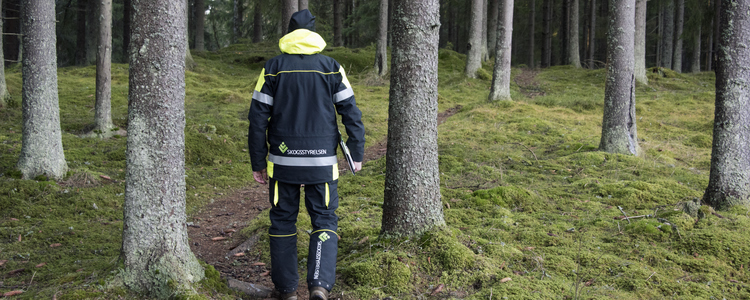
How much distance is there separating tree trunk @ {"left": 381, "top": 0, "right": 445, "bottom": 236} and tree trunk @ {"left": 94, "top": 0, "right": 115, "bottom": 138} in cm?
675

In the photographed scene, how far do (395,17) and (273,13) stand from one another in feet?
A: 57.8

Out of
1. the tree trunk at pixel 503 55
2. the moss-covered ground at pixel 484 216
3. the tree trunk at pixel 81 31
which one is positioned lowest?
the moss-covered ground at pixel 484 216

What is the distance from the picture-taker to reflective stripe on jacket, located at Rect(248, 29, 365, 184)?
330cm

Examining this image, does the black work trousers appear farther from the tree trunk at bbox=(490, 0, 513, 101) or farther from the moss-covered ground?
the tree trunk at bbox=(490, 0, 513, 101)

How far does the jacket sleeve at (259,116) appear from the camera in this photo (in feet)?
10.8

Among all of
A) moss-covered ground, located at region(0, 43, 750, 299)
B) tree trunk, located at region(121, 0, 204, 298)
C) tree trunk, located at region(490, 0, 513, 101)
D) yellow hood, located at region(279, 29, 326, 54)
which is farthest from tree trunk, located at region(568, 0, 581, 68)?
tree trunk, located at region(121, 0, 204, 298)

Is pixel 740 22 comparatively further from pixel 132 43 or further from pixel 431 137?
pixel 132 43

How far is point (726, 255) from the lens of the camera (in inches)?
158

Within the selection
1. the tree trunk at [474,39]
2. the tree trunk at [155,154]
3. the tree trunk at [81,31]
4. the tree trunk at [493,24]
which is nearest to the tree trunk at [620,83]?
the tree trunk at [155,154]

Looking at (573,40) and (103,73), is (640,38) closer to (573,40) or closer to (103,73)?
(573,40)

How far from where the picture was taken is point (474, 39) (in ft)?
53.7

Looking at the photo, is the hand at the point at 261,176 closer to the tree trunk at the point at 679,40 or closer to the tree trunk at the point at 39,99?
the tree trunk at the point at 39,99

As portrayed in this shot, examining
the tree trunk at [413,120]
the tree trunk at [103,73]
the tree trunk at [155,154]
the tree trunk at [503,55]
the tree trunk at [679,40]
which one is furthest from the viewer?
the tree trunk at [679,40]

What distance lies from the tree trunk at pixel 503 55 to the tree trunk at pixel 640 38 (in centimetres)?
522
